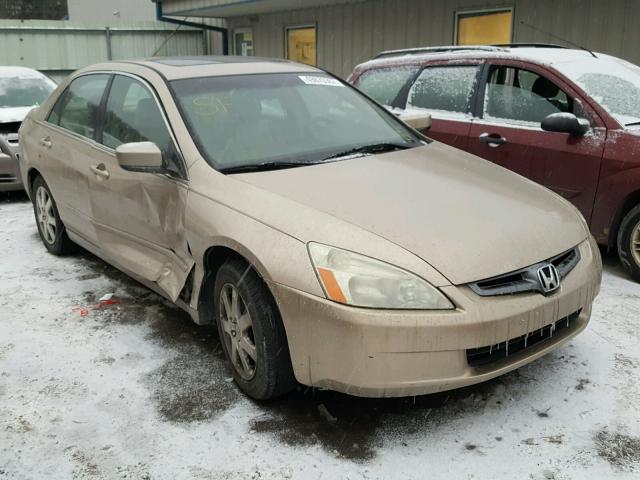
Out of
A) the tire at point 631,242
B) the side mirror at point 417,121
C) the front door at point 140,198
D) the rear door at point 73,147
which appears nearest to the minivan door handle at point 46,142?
the rear door at point 73,147

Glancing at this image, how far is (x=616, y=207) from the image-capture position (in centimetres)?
470

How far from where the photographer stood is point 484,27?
10.0 metres

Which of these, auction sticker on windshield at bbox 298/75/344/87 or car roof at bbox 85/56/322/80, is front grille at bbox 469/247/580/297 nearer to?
auction sticker on windshield at bbox 298/75/344/87

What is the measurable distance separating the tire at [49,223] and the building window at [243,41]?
424 inches

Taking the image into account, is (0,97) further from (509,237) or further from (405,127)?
(509,237)

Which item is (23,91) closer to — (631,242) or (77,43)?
(631,242)

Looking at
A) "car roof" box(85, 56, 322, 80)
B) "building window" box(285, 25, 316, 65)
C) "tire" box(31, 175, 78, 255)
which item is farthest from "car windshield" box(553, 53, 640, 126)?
"building window" box(285, 25, 316, 65)

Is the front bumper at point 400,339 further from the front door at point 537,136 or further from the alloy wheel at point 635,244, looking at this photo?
the front door at point 537,136

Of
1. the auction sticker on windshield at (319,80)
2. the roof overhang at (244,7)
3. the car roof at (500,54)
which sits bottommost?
the auction sticker on windshield at (319,80)

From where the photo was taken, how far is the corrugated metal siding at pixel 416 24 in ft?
27.4

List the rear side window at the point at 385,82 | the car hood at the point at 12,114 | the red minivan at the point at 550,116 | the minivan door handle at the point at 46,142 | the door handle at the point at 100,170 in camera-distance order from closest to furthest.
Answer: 1. the door handle at the point at 100,170
2. the red minivan at the point at 550,116
3. the minivan door handle at the point at 46,142
4. the rear side window at the point at 385,82
5. the car hood at the point at 12,114

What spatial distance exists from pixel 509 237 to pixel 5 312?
3283 millimetres

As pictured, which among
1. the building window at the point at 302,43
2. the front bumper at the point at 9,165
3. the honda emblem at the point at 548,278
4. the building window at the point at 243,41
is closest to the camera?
the honda emblem at the point at 548,278

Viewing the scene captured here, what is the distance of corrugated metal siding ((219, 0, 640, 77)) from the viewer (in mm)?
8352
